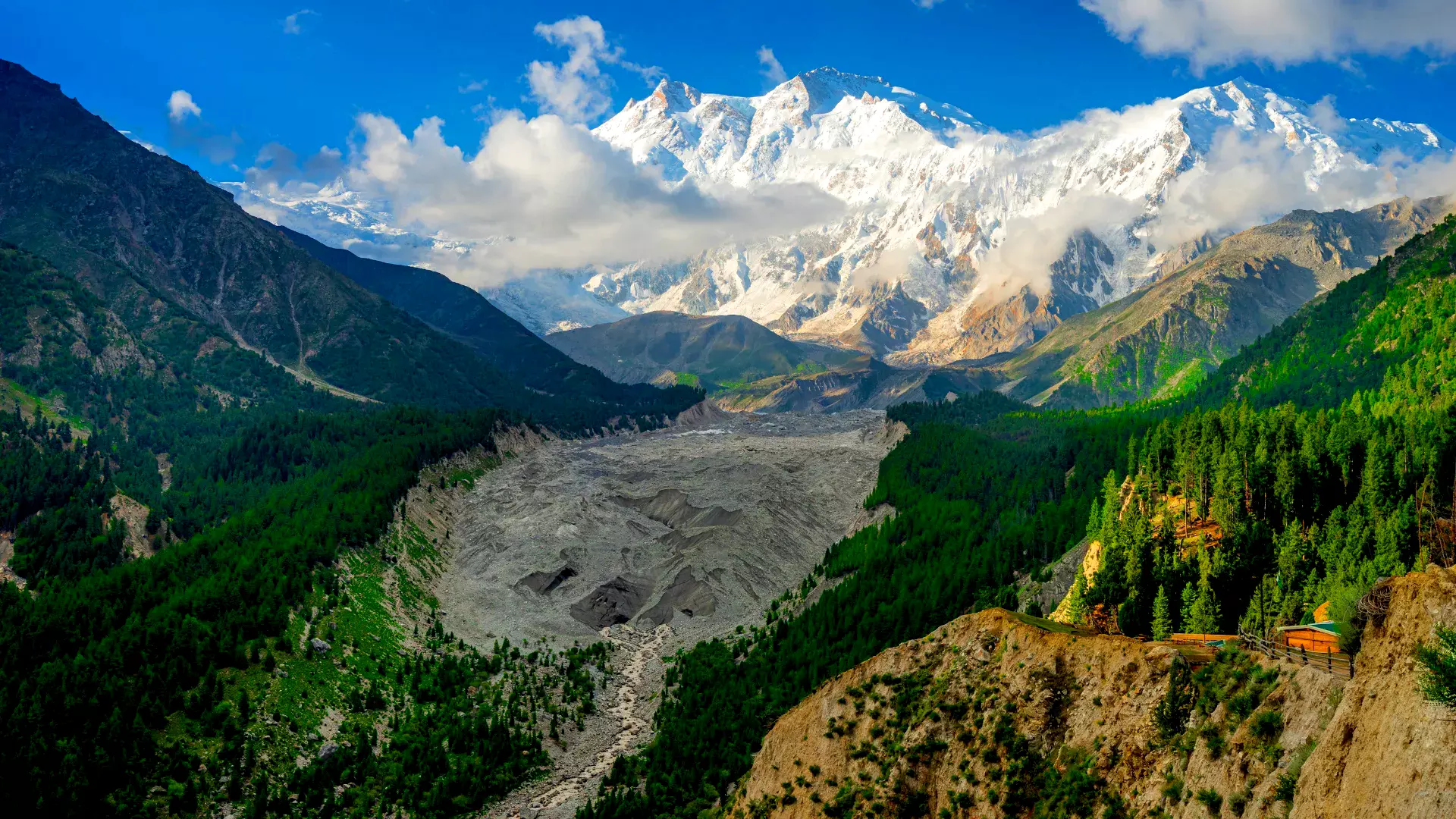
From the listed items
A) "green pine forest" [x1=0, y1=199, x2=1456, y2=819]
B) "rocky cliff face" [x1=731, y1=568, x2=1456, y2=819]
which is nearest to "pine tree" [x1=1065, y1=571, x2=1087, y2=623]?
"green pine forest" [x1=0, y1=199, x2=1456, y2=819]

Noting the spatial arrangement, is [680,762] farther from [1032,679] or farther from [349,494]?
[349,494]

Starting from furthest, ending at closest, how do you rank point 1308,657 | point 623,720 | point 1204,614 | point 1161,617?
point 623,720 < point 1161,617 < point 1204,614 < point 1308,657

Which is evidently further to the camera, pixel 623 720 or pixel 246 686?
pixel 623 720

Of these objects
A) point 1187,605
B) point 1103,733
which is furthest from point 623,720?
point 1103,733

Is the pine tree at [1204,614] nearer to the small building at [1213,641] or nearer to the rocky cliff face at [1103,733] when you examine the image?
the small building at [1213,641]

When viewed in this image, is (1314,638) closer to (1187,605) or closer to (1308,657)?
(1308,657)

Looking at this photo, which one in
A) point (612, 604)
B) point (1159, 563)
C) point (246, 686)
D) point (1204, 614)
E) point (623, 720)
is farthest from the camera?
point (612, 604)
